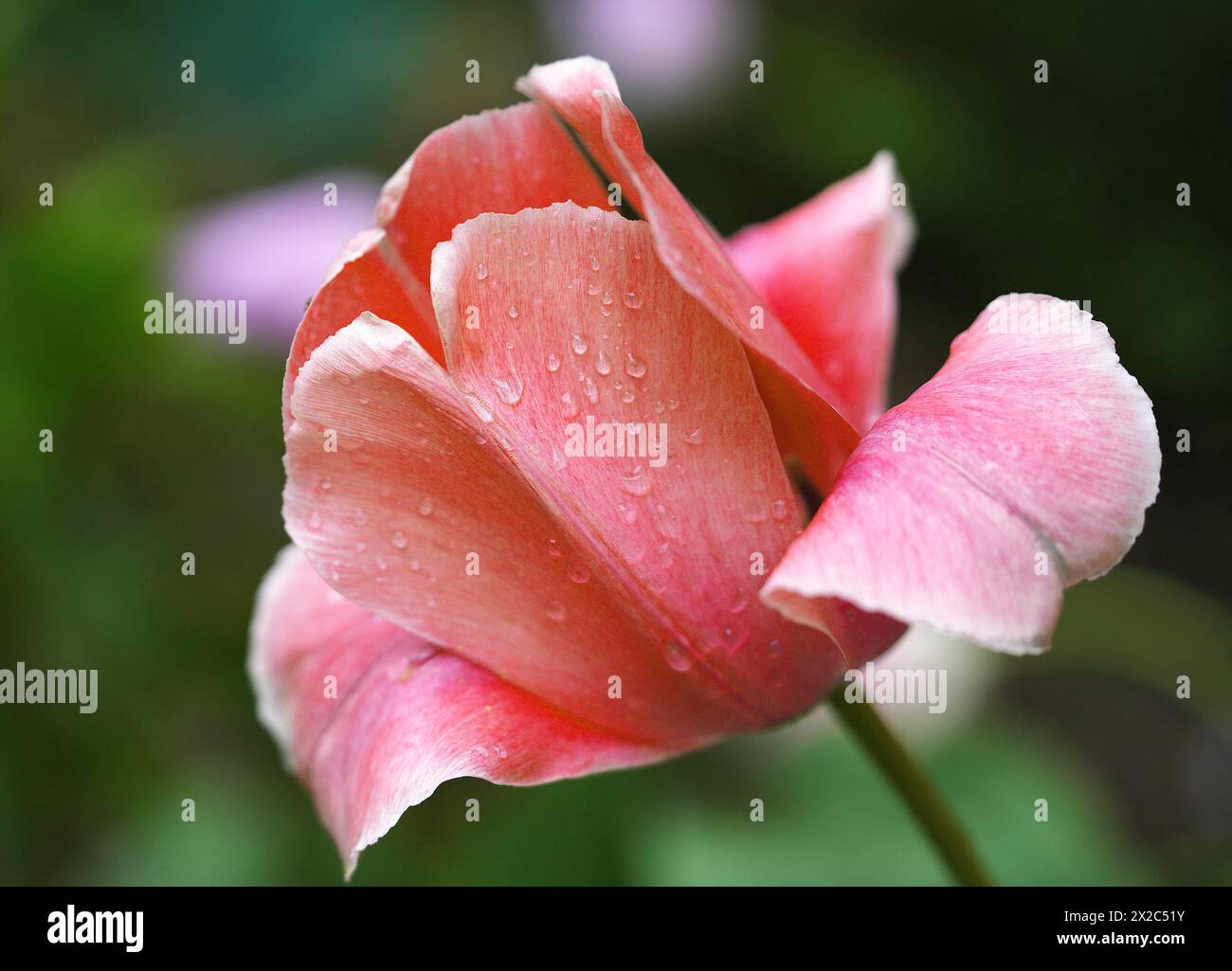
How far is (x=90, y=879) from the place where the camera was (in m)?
1.00

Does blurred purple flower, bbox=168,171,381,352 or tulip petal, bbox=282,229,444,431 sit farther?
blurred purple flower, bbox=168,171,381,352

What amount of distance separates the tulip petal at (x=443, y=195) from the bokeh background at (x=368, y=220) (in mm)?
573

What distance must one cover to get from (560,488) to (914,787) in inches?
7.6

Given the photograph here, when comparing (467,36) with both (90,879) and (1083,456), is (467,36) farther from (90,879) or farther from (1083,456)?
(1083,456)

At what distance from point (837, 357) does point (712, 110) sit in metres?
2.04

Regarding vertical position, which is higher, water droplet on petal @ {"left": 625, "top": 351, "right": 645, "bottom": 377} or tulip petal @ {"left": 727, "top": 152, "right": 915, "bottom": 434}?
tulip petal @ {"left": 727, "top": 152, "right": 915, "bottom": 434}

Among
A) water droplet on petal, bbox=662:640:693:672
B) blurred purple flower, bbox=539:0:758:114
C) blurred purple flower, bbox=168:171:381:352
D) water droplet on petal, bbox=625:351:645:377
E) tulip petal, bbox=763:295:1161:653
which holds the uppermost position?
blurred purple flower, bbox=539:0:758:114

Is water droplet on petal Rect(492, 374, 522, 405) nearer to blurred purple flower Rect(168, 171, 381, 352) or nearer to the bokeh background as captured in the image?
the bokeh background

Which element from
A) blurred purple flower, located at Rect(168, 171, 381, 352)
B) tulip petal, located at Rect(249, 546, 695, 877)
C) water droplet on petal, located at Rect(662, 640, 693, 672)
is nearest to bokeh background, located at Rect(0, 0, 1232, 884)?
blurred purple flower, located at Rect(168, 171, 381, 352)

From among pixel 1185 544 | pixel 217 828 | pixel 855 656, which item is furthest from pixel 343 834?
pixel 1185 544

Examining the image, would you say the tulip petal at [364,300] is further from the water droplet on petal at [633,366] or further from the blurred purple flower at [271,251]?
the blurred purple flower at [271,251]

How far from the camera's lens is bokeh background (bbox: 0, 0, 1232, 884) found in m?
0.99

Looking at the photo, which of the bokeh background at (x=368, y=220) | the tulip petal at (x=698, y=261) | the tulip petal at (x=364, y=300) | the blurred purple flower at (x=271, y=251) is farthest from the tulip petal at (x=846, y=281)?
the blurred purple flower at (x=271, y=251)

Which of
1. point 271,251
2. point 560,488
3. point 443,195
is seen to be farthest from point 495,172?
point 271,251
